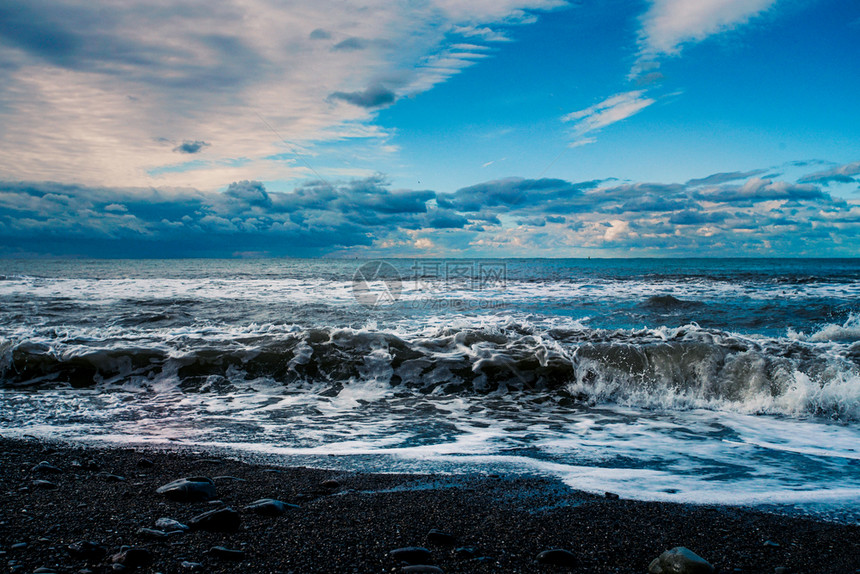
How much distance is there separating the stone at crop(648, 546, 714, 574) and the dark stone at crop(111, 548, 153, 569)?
7.78ft

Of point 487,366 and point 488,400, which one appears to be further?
point 487,366

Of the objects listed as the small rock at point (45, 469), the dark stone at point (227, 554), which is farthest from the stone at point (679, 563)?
the small rock at point (45, 469)

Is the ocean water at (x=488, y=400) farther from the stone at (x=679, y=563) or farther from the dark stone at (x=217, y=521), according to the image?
the dark stone at (x=217, y=521)

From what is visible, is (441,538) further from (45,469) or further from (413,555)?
(45,469)

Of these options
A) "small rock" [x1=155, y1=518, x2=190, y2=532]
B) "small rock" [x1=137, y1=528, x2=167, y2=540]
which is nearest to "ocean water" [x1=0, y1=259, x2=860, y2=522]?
"small rock" [x1=155, y1=518, x2=190, y2=532]

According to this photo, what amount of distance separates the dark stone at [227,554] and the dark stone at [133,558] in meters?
0.27

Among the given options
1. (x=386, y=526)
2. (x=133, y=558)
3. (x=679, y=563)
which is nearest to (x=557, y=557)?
(x=679, y=563)

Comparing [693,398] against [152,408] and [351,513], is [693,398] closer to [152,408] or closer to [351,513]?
[351,513]

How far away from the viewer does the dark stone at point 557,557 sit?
2.24 metres

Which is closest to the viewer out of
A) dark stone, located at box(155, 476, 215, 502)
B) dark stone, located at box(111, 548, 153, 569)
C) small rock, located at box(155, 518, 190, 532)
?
dark stone, located at box(111, 548, 153, 569)

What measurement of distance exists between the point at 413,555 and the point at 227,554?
896 mm

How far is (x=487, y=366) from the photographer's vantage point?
744 centimetres

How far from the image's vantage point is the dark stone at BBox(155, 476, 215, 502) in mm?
2932

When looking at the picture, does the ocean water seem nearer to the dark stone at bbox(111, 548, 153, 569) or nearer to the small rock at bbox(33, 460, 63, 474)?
the small rock at bbox(33, 460, 63, 474)
